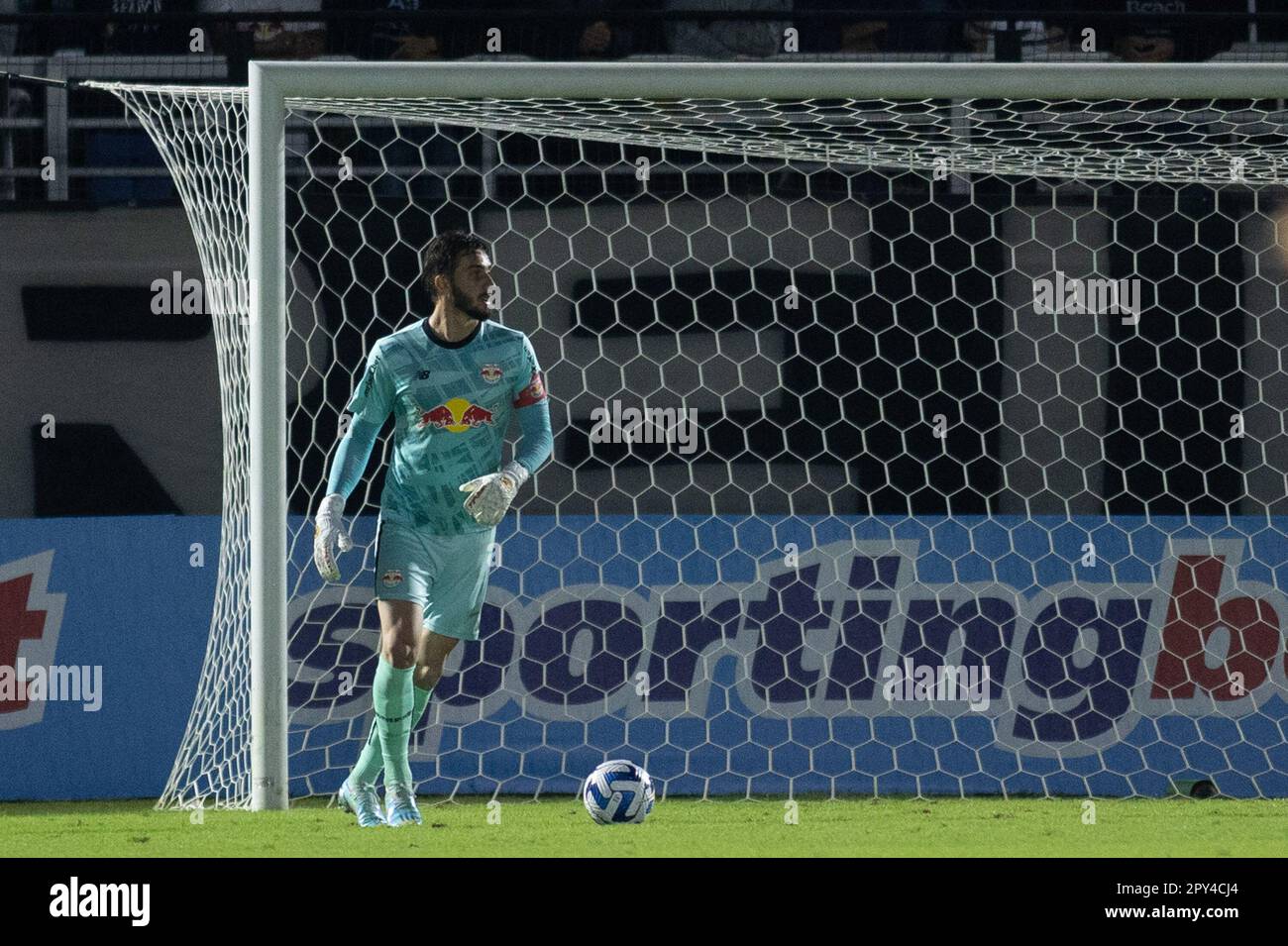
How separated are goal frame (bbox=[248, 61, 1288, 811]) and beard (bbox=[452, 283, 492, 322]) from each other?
1.57 ft

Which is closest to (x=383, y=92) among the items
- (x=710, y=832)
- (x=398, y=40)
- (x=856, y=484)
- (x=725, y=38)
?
(x=710, y=832)

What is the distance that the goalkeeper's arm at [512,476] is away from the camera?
4.28 meters

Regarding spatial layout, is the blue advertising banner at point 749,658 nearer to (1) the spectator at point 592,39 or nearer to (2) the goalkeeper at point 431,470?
(2) the goalkeeper at point 431,470

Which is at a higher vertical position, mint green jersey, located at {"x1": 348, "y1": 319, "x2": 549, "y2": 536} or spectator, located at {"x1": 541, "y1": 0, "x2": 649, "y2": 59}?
spectator, located at {"x1": 541, "y1": 0, "x2": 649, "y2": 59}

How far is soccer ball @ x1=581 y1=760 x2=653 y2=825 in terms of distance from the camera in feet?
14.0

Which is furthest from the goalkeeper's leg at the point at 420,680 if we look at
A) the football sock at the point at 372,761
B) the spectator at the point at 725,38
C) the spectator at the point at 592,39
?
the spectator at the point at 725,38

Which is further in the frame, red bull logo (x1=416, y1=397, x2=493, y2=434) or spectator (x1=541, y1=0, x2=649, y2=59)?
spectator (x1=541, y1=0, x2=649, y2=59)

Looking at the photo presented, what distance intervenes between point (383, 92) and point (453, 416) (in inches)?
34.1

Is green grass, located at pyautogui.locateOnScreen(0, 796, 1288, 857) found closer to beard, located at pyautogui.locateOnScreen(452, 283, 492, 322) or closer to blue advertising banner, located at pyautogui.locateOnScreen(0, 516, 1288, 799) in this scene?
blue advertising banner, located at pyautogui.locateOnScreen(0, 516, 1288, 799)

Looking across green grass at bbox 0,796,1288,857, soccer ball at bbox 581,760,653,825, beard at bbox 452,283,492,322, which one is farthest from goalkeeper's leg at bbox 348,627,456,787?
beard at bbox 452,283,492,322

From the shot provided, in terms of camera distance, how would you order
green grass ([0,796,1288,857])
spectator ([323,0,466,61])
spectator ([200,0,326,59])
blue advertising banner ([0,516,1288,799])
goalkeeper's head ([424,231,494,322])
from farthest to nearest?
1. spectator ([323,0,466,61])
2. spectator ([200,0,326,59])
3. blue advertising banner ([0,516,1288,799])
4. goalkeeper's head ([424,231,494,322])
5. green grass ([0,796,1288,857])

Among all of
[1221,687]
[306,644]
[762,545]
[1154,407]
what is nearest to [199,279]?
[306,644]

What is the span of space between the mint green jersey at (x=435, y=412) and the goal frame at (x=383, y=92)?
11.3 inches

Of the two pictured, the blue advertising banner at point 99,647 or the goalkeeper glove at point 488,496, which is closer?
the goalkeeper glove at point 488,496
